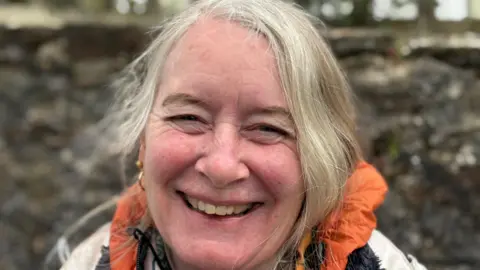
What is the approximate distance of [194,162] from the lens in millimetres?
1072

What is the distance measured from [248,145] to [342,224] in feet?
1.05

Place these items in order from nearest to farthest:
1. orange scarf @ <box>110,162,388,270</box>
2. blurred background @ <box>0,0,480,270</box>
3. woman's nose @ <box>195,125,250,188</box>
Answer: woman's nose @ <box>195,125,250,188</box>, orange scarf @ <box>110,162,388,270</box>, blurred background @ <box>0,0,480,270</box>

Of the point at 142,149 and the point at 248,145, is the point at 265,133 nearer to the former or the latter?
the point at 248,145

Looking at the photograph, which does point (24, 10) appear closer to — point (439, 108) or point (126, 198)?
point (126, 198)

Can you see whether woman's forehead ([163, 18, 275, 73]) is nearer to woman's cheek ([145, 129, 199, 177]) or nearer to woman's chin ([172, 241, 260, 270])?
woman's cheek ([145, 129, 199, 177])

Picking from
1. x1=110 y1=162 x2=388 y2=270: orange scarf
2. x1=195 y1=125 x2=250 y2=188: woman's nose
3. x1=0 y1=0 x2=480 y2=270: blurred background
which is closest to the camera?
x1=195 y1=125 x2=250 y2=188: woman's nose

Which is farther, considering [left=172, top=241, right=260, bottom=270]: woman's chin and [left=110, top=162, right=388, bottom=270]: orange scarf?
[left=110, top=162, right=388, bottom=270]: orange scarf

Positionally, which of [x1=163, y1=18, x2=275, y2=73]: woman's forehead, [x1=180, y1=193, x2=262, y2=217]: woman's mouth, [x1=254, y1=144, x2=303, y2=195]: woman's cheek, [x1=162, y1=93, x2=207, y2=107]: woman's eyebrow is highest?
[x1=163, y1=18, x2=275, y2=73]: woman's forehead

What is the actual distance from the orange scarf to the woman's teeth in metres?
0.19

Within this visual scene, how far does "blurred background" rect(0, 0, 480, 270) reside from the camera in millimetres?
2102

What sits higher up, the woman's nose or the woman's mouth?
the woman's nose

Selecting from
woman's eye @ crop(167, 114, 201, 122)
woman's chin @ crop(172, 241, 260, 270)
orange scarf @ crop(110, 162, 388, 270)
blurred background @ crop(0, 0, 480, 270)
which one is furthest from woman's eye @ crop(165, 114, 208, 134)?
blurred background @ crop(0, 0, 480, 270)

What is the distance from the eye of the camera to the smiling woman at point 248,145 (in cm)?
106

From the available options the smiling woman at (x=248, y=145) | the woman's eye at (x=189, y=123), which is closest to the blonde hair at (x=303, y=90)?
the smiling woman at (x=248, y=145)
